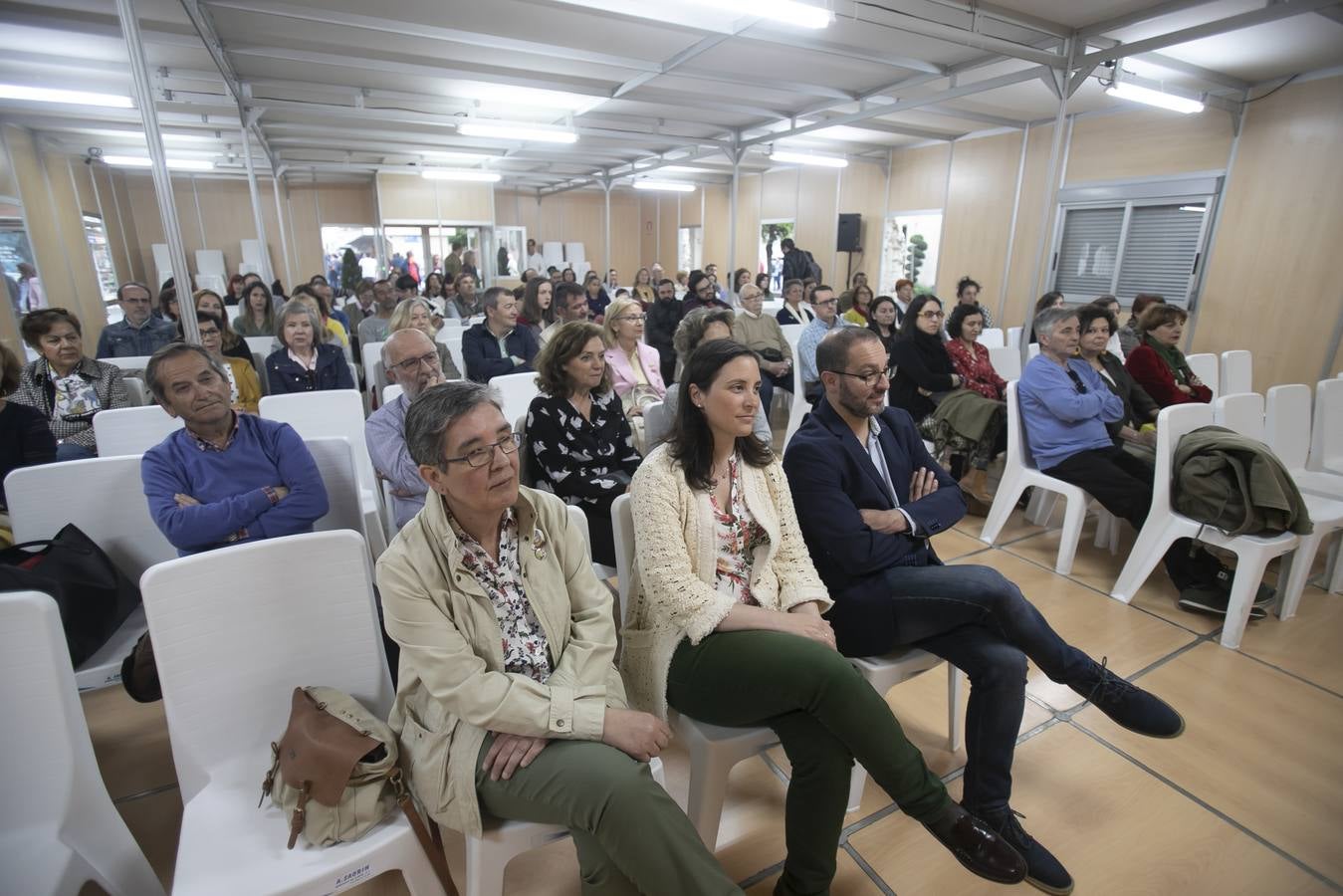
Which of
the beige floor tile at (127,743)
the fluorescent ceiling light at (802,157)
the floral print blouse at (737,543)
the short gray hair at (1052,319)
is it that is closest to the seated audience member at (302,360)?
the beige floor tile at (127,743)

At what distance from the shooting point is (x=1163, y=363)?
379 centimetres

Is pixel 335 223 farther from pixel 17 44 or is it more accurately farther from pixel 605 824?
pixel 605 824

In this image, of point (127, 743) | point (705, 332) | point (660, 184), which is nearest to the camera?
point (127, 743)

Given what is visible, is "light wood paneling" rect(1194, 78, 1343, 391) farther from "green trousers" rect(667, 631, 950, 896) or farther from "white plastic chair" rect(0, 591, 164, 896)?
"white plastic chair" rect(0, 591, 164, 896)

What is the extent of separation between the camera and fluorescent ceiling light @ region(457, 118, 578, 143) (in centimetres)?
744

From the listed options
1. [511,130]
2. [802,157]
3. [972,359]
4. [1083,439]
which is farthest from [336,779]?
[802,157]

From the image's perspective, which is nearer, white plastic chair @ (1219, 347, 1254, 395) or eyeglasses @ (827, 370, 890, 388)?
eyeglasses @ (827, 370, 890, 388)

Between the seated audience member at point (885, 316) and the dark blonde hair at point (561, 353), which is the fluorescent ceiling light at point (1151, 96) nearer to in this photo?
the seated audience member at point (885, 316)

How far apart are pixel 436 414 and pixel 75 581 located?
3.98 feet

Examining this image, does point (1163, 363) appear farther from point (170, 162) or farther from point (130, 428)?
point (170, 162)

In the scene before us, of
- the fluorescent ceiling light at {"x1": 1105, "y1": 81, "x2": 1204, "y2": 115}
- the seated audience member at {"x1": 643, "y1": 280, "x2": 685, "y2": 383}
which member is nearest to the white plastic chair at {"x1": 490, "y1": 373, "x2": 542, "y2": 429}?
the seated audience member at {"x1": 643, "y1": 280, "x2": 685, "y2": 383}

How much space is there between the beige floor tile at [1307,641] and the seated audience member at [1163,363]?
4.40 ft

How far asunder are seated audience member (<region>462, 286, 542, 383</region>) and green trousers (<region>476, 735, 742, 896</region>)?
313 centimetres

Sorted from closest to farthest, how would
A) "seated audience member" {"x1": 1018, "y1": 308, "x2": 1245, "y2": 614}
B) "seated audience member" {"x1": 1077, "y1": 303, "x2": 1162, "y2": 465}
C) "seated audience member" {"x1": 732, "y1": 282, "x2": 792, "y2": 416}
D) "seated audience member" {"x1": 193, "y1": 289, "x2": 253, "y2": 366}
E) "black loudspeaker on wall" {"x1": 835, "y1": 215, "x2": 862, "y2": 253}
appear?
"seated audience member" {"x1": 1018, "y1": 308, "x2": 1245, "y2": 614} → "seated audience member" {"x1": 1077, "y1": 303, "x2": 1162, "y2": 465} → "seated audience member" {"x1": 193, "y1": 289, "x2": 253, "y2": 366} → "seated audience member" {"x1": 732, "y1": 282, "x2": 792, "y2": 416} → "black loudspeaker on wall" {"x1": 835, "y1": 215, "x2": 862, "y2": 253}
